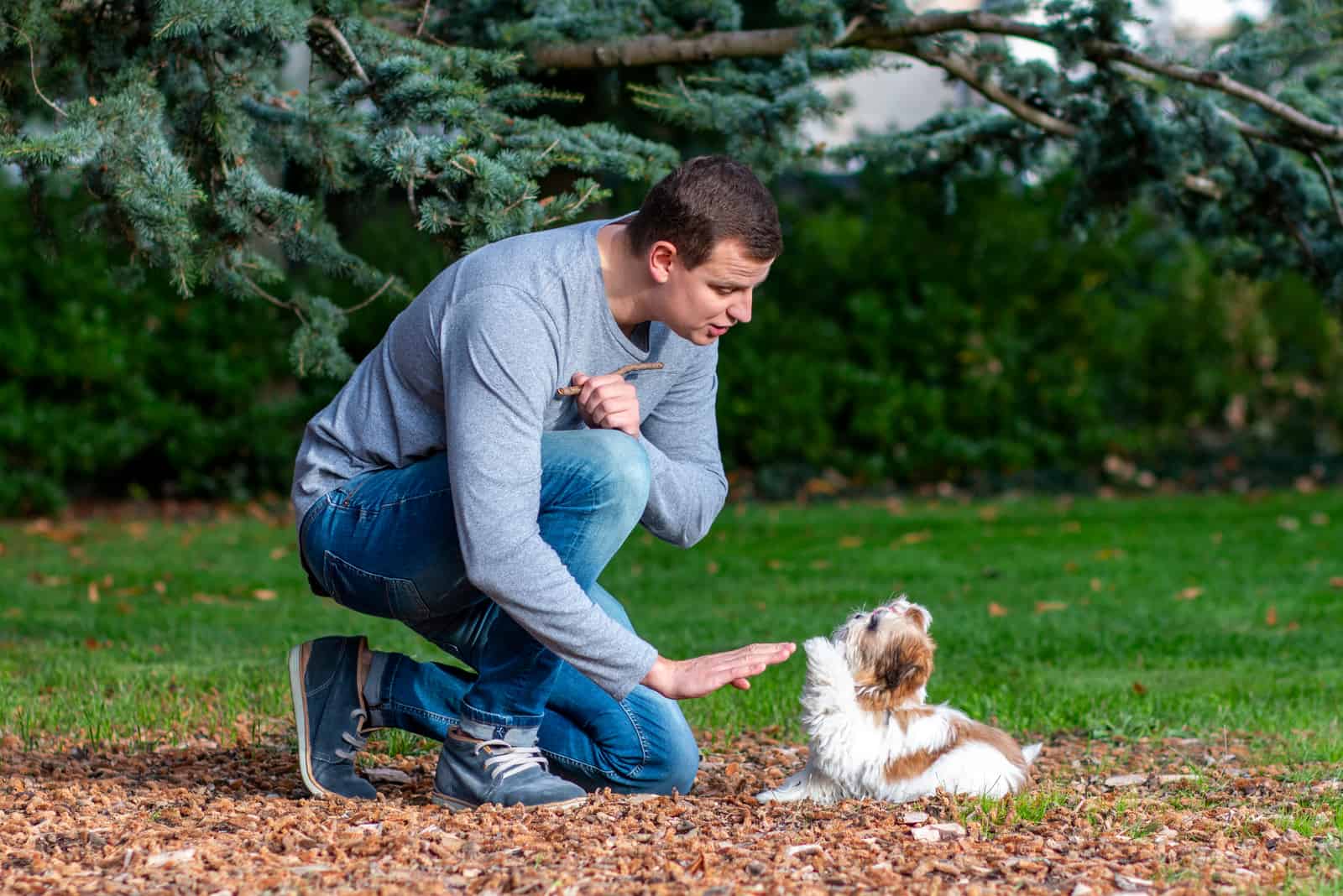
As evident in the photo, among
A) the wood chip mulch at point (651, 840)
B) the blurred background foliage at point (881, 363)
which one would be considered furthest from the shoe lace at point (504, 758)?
the blurred background foliage at point (881, 363)

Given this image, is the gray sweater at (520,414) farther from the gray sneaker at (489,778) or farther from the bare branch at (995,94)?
the bare branch at (995,94)

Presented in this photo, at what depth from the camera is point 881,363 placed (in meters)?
11.5

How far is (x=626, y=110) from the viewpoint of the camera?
1153 cm

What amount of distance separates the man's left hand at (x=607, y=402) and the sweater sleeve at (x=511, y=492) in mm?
233

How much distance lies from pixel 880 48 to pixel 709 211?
2227mm

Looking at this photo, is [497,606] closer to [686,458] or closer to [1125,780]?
[686,458]

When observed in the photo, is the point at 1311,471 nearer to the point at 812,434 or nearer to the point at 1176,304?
the point at 1176,304

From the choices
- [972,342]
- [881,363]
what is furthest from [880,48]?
[972,342]

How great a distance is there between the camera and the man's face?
3.23 meters

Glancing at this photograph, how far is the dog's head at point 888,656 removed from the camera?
3553 mm

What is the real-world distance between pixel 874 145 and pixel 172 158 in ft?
9.11

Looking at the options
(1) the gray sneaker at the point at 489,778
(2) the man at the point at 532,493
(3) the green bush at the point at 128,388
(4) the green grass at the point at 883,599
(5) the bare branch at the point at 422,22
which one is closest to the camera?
(2) the man at the point at 532,493

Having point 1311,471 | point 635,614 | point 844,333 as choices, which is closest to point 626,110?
point 844,333

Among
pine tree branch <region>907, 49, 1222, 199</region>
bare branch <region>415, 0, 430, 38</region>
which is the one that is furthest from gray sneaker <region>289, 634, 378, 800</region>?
pine tree branch <region>907, 49, 1222, 199</region>
